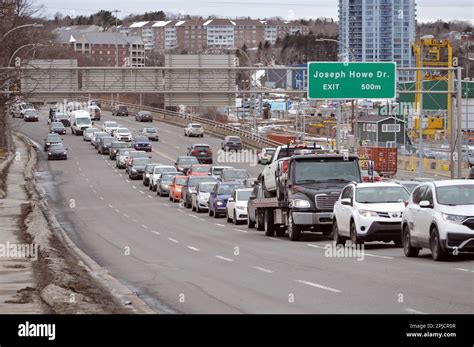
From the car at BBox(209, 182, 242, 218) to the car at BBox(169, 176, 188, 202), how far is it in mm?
9021

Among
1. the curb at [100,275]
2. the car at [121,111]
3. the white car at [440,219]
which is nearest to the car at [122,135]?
the car at [121,111]

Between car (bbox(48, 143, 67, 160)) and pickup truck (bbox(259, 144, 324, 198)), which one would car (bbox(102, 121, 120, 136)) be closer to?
car (bbox(48, 143, 67, 160))

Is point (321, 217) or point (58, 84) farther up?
point (58, 84)

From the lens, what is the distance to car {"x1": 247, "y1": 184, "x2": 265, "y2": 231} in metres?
37.0

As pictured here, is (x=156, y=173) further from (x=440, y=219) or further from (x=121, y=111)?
(x=121, y=111)

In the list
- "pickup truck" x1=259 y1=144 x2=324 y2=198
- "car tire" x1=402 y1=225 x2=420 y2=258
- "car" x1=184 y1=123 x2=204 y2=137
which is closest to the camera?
"car tire" x1=402 y1=225 x2=420 y2=258

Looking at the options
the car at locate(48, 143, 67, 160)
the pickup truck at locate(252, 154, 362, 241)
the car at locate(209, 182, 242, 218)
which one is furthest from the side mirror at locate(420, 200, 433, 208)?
the car at locate(48, 143, 67, 160)

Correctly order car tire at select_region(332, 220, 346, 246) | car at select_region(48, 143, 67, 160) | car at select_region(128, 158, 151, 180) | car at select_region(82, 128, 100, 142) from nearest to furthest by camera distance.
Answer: car tire at select_region(332, 220, 346, 246) < car at select_region(128, 158, 151, 180) < car at select_region(48, 143, 67, 160) < car at select_region(82, 128, 100, 142)

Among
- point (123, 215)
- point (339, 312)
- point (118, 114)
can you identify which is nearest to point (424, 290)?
point (339, 312)

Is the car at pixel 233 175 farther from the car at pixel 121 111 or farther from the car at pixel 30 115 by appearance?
the car at pixel 121 111

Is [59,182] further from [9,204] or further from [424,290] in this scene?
[424,290]

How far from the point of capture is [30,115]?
126 metres

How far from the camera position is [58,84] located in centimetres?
6619
